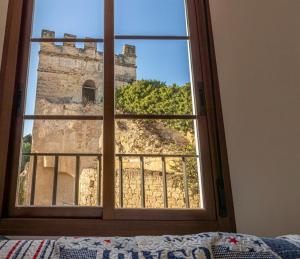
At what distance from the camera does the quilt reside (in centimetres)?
65

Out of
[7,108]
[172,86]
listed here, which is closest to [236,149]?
[172,86]

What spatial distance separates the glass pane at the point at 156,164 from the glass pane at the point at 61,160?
15 centimetres

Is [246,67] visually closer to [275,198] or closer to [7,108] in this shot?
[275,198]

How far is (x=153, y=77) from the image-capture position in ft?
6.01

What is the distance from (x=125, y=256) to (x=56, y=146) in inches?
44.5

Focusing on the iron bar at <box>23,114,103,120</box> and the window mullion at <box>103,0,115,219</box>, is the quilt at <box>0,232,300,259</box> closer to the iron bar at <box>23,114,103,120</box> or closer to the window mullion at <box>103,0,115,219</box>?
the window mullion at <box>103,0,115,219</box>

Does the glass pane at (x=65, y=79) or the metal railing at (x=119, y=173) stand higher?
the glass pane at (x=65, y=79)

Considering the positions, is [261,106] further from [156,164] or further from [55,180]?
[55,180]

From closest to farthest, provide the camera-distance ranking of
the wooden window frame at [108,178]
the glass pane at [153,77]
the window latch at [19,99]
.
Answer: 1. the wooden window frame at [108,178]
2. the window latch at [19,99]
3. the glass pane at [153,77]

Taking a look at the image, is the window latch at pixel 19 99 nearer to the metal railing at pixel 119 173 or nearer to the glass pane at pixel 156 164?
the metal railing at pixel 119 173

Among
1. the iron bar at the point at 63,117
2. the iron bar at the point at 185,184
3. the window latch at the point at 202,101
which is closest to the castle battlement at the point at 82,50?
the iron bar at the point at 63,117

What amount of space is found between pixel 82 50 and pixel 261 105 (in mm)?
1084

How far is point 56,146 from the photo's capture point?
5.44ft

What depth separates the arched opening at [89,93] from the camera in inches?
65.1
